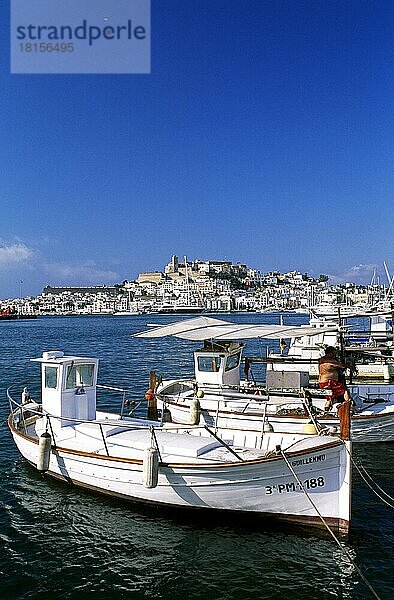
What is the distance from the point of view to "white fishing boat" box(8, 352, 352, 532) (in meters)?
11.4

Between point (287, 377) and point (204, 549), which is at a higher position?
point (287, 377)

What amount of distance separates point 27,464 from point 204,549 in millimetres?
7686

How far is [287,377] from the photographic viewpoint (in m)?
20.6

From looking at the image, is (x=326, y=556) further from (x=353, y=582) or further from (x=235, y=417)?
(x=235, y=417)

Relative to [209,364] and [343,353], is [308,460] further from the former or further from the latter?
A: [209,364]

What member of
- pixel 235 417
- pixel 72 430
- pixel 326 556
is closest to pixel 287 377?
pixel 235 417

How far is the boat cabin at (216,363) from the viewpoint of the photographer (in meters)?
20.8

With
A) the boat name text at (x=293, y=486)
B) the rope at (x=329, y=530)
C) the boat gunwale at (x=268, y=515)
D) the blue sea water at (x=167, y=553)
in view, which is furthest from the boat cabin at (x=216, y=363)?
the rope at (x=329, y=530)

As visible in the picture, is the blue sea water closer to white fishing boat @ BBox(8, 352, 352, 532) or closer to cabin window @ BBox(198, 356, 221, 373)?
white fishing boat @ BBox(8, 352, 352, 532)

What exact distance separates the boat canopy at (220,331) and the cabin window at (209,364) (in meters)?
1.38

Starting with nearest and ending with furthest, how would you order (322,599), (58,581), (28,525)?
1. (322,599)
2. (58,581)
3. (28,525)

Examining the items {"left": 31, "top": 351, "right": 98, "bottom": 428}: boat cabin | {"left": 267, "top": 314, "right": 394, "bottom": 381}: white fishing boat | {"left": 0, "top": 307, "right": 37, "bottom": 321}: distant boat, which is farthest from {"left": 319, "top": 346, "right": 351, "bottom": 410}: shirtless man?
{"left": 0, "top": 307, "right": 37, "bottom": 321}: distant boat

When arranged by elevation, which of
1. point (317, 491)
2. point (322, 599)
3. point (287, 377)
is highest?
point (287, 377)

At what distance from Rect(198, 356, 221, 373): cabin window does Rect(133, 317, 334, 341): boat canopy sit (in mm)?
1380
